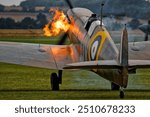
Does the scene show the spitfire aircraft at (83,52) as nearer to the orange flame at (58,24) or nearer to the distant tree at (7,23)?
the orange flame at (58,24)

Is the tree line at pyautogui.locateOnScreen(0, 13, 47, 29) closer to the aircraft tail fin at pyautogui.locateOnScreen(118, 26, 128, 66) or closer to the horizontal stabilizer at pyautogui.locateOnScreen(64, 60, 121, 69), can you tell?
the horizontal stabilizer at pyautogui.locateOnScreen(64, 60, 121, 69)

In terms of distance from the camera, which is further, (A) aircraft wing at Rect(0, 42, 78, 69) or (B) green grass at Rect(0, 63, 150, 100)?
(A) aircraft wing at Rect(0, 42, 78, 69)

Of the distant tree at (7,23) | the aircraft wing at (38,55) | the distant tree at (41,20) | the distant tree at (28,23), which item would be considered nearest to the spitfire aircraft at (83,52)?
the aircraft wing at (38,55)

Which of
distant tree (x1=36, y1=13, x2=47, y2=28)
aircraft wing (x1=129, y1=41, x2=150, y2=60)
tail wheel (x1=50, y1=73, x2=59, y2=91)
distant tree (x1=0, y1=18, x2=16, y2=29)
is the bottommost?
Result: distant tree (x1=0, y1=18, x2=16, y2=29)

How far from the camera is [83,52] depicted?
22938 mm

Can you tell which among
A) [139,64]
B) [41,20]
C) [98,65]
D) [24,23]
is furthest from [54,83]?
[24,23]

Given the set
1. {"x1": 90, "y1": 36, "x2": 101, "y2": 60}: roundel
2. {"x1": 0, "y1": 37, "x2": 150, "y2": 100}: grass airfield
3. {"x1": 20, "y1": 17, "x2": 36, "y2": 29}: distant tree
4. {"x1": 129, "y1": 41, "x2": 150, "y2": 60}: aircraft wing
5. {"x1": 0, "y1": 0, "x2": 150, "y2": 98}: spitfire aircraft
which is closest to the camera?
{"x1": 0, "y1": 0, "x2": 150, "y2": 98}: spitfire aircraft

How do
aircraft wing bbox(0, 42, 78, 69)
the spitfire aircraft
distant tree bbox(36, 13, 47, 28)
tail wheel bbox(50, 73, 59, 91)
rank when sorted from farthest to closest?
distant tree bbox(36, 13, 47, 28) < aircraft wing bbox(0, 42, 78, 69) < tail wheel bbox(50, 73, 59, 91) < the spitfire aircraft

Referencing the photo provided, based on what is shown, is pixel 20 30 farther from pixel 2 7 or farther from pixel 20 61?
pixel 20 61

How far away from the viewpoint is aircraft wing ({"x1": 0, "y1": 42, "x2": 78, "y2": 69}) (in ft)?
76.2

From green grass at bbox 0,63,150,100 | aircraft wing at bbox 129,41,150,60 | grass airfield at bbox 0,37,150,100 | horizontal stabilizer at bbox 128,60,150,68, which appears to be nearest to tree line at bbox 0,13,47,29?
grass airfield at bbox 0,37,150,100

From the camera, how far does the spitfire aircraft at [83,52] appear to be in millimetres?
18562

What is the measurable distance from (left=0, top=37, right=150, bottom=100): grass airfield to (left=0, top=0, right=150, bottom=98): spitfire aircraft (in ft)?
1.89

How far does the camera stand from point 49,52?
2439 cm
